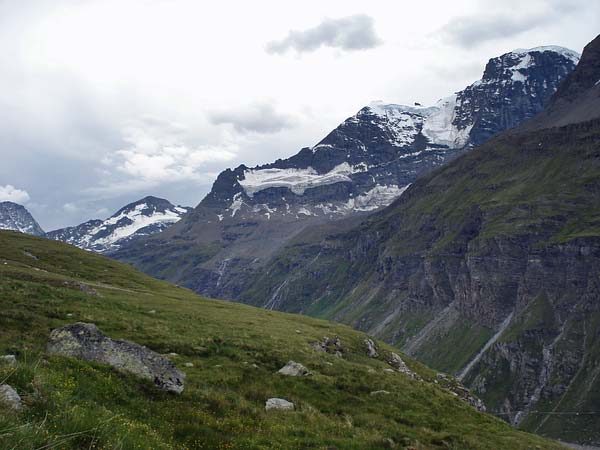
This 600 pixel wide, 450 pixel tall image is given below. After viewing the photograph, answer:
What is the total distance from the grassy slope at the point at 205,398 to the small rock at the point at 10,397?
352 mm

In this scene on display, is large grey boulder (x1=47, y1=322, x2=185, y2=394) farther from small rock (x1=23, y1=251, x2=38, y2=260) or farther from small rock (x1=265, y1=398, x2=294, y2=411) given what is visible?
small rock (x1=23, y1=251, x2=38, y2=260)

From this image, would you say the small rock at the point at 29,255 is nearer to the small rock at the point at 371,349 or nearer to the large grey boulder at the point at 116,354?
the small rock at the point at 371,349

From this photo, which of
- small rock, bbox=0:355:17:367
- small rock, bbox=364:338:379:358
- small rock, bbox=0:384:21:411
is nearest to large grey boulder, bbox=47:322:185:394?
small rock, bbox=0:355:17:367

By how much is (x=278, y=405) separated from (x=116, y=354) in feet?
26.7

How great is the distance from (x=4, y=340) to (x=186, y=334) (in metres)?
15.0

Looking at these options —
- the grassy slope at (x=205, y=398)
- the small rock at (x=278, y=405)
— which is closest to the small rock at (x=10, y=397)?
the grassy slope at (x=205, y=398)

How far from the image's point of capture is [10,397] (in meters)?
12.7

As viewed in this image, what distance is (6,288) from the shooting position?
40438mm

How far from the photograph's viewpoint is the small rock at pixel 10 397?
1234 centimetres

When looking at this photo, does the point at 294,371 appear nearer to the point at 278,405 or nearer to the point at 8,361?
the point at 278,405

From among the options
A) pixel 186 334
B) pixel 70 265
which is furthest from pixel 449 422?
pixel 70 265

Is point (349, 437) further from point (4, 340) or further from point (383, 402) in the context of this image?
point (4, 340)

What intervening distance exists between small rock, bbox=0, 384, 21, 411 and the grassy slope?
35 cm

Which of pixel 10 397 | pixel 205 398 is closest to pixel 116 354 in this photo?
pixel 205 398
